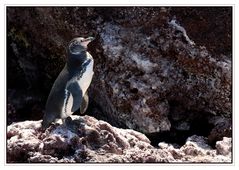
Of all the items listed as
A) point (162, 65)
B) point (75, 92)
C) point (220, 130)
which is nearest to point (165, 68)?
point (162, 65)

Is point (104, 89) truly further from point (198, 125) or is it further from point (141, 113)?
point (198, 125)

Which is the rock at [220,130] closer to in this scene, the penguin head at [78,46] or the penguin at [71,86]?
the penguin at [71,86]

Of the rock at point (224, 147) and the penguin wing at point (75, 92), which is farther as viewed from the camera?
the rock at point (224, 147)

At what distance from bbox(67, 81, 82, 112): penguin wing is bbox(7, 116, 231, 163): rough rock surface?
100 millimetres

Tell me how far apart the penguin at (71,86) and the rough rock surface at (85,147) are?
A: 0.28ft

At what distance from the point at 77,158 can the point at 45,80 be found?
2.20 metres

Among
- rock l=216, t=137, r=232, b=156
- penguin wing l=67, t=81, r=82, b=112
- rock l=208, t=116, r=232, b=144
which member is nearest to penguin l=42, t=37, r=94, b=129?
penguin wing l=67, t=81, r=82, b=112

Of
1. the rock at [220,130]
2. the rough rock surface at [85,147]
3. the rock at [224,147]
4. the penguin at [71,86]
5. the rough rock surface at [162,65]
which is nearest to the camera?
the rough rock surface at [85,147]

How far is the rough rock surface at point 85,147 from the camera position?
373cm

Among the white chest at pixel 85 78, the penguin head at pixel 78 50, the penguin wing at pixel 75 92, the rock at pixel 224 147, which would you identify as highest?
the penguin head at pixel 78 50

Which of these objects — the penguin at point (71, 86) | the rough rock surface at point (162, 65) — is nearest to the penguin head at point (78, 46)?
the penguin at point (71, 86)

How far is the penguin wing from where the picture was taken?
3.94 m

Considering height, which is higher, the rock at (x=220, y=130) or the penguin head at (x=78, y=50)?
the penguin head at (x=78, y=50)

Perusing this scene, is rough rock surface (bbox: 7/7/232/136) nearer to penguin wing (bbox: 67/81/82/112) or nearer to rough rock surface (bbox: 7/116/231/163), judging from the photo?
rough rock surface (bbox: 7/116/231/163)
